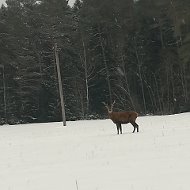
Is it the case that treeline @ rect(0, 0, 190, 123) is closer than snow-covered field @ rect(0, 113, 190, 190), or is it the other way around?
snow-covered field @ rect(0, 113, 190, 190)

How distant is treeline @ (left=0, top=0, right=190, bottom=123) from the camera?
4600 centimetres

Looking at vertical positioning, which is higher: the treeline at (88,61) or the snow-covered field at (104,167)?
the treeline at (88,61)

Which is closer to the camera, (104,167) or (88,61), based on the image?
(104,167)

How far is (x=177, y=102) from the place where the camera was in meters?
44.2

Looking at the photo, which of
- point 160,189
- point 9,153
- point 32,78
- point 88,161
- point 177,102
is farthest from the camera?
point 32,78

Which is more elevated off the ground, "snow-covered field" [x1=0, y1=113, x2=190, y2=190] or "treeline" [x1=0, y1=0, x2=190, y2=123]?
"treeline" [x1=0, y1=0, x2=190, y2=123]

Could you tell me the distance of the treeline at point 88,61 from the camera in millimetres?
46000

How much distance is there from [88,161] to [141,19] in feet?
123

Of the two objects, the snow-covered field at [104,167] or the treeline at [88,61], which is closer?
the snow-covered field at [104,167]

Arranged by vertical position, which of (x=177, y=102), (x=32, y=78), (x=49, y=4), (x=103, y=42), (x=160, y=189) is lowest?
(x=160, y=189)

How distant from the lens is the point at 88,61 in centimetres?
4669

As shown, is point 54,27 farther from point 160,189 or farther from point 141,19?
point 160,189

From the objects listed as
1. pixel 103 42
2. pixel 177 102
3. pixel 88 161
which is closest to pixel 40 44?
pixel 103 42

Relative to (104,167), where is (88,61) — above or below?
above
